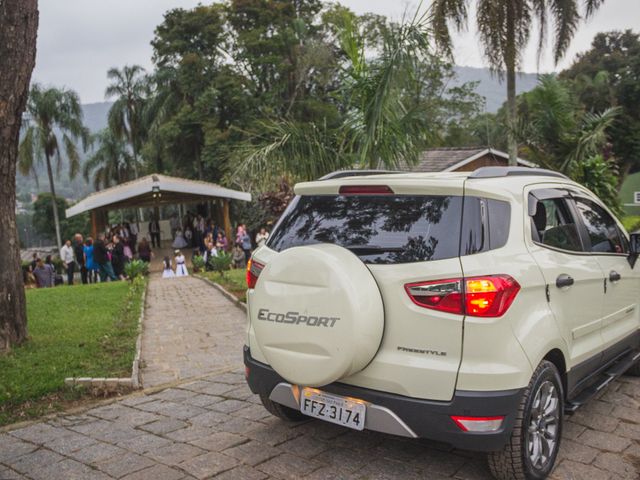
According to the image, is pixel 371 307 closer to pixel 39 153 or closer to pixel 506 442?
pixel 506 442

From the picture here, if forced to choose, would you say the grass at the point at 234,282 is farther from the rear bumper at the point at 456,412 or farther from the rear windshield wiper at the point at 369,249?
the rear bumper at the point at 456,412

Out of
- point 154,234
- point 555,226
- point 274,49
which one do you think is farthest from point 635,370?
point 274,49

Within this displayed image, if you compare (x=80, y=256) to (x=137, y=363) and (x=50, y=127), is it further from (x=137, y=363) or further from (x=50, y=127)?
(x=50, y=127)

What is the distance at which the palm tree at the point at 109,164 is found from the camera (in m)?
48.9

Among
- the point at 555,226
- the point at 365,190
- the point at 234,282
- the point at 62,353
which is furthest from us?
the point at 234,282

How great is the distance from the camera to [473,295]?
110 inches

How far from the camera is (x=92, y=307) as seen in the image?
32.1 ft

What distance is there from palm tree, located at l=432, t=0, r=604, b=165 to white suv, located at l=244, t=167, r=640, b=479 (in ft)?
40.5

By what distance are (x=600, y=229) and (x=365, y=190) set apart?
2.21 metres

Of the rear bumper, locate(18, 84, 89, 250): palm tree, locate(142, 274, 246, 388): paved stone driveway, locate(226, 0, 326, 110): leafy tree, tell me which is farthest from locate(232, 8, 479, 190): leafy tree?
locate(18, 84, 89, 250): palm tree

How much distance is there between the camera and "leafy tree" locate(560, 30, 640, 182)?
102 feet

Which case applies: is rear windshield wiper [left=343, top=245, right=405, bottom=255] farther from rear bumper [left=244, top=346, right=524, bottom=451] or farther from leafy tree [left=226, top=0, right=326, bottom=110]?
leafy tree [left=226, top=0, right=326, bottom=110]

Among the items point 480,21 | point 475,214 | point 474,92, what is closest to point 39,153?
point 474,92

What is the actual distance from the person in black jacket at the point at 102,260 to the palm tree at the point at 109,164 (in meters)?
34.2
